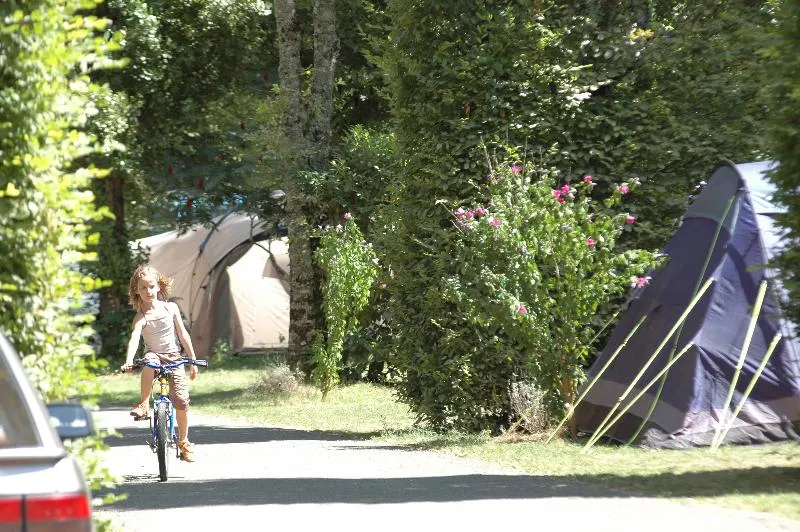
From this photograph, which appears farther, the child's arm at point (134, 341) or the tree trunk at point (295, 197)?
the tree trunk at point (295, 197)

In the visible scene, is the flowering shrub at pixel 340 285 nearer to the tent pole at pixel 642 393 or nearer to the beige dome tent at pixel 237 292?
the tent pole at pixel 642 393

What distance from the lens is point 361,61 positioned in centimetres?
2592

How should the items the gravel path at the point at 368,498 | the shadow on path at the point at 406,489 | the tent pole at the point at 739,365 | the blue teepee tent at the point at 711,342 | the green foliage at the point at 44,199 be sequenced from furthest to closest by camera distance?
the blue teepee tent at the point at 711,342 → the tent pole at the point at 739,365 → the shadow on path at the point at 406,489 → the gravel path at the point at 368,498 → the green foliage at the point at 44,199

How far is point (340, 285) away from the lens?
20922 millimetres

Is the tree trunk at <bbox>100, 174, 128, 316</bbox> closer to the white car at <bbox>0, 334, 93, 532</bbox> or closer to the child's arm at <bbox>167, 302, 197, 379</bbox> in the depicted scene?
the child's arm at <bbox>167, 302, 197, 379</bbox>

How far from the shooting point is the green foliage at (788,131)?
10594 millimetres

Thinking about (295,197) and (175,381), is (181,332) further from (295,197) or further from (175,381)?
(295,197)

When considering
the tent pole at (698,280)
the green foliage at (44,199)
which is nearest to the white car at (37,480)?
the green foliage at (44,199)

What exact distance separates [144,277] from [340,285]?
8344 mm

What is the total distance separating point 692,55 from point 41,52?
35.2 ft

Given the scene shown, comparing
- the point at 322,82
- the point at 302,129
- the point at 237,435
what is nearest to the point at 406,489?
the point at 237,435

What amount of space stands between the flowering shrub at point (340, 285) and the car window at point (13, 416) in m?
15.6

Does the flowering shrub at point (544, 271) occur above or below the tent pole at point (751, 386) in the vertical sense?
above

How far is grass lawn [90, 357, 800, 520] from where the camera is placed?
10.6 metres
